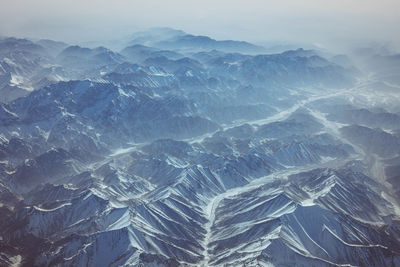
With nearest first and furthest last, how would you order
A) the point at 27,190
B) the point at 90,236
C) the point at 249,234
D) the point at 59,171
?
the point at 90,236 → the point at 249,234 → the point at 27,190 → the point at 59,171

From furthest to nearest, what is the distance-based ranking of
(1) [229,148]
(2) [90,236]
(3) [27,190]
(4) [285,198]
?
(1) [229,148] < (3) [27,190] < (4) [285,198] < (2) [90,236]

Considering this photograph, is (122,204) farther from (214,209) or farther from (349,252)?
(349,252)

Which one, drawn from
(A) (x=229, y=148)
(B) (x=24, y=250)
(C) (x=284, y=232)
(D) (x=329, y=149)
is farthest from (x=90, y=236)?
(D) (x=329, y=149)

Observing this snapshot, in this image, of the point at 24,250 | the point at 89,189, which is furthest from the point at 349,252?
the point at 24,250

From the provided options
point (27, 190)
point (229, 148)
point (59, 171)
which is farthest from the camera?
point (229, 148)

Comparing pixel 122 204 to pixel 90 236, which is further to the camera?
pixel 122 204

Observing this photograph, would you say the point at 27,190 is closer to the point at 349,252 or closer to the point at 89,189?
the point at 89,189

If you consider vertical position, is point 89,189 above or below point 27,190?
above

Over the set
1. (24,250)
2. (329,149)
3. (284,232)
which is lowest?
(329,149)

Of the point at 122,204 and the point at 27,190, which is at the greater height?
the point at 122,204

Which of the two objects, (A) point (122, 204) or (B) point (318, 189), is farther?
(B) point (318, 189)
